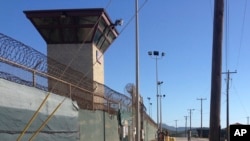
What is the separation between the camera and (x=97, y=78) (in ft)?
130

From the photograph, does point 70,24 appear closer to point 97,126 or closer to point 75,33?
point 75,33

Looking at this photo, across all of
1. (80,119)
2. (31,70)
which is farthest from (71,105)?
(31,70)

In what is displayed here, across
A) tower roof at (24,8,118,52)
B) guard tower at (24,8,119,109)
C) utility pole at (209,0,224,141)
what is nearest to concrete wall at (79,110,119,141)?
utility pole at (209,0,224,141)

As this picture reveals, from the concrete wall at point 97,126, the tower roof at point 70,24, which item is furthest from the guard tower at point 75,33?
the concrete wall at point 97,126

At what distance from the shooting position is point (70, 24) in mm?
37125

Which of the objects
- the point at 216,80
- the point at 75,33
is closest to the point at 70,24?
the point at 75,33

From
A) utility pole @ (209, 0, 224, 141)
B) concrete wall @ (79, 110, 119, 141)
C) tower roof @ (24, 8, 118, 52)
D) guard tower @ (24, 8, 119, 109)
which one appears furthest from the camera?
guard tower @ (24, 8, 119, 109)

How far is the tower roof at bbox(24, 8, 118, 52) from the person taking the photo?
119ft

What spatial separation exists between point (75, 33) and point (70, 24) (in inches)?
45.4

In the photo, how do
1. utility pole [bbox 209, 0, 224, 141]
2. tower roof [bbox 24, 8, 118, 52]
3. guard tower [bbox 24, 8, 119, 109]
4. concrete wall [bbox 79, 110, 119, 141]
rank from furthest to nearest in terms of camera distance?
guard tower [bbox 24, 8, 119, 109] → tower roof [bbox 24, 8, 118, 52] → concrete wall [bbox 79, 110, 119, 141] → utility pole [bbox 209, 0, 224, 141]

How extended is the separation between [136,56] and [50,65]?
42.8ft

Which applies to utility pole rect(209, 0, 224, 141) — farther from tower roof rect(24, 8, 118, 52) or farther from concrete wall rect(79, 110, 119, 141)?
tower roof rect(24, 8, 118, 52)

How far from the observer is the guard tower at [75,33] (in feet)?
120

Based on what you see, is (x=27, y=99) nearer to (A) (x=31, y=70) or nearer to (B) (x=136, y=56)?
(A) (x=31, y=70)
